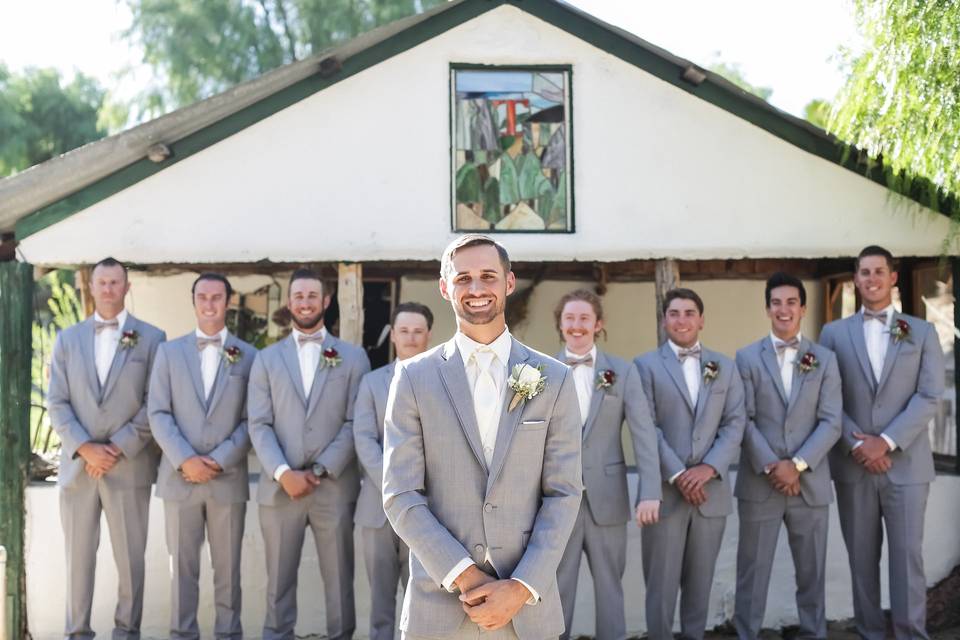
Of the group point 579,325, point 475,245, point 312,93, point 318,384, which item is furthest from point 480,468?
point 312,93

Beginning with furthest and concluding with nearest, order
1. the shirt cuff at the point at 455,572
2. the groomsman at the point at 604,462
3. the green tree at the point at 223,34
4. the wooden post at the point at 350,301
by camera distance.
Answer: the green tree at the point at 223,34, the wooden post at the point at 350,301, the groomsman at the point at 604,462, the shirt cuff at the point at 455,572

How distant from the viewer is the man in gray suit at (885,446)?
20.2 feet

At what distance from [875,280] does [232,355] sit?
3.99 metres

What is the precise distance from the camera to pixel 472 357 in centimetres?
360

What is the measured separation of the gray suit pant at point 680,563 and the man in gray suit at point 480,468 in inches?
105

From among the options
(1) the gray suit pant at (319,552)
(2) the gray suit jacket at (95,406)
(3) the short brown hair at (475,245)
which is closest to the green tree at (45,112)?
(2) the gray suit jacket at (95,406)

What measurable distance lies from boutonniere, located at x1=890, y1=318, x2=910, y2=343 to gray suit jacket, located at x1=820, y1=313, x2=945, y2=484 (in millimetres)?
21

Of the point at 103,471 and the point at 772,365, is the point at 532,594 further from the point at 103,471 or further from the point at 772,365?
the point at 103,471

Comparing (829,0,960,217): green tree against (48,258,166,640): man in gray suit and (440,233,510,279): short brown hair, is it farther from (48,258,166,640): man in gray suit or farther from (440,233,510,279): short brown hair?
(48,258,166,640): man in gray suit

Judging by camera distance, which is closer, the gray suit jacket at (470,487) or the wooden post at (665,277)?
the gray suit jacket at (470,487)

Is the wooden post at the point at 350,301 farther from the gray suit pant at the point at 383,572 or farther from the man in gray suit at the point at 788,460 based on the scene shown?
the man in gray suit at the point at 788,460

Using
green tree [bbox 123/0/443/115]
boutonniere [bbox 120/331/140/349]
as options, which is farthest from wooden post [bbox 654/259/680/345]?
green tree [bbox 123/0/443/115]

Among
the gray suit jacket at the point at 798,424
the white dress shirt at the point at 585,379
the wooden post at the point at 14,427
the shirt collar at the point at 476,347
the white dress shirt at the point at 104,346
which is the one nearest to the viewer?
the shirt collar at the point at 476,347

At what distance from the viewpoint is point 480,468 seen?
3.51 metres
